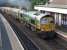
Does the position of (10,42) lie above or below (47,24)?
above

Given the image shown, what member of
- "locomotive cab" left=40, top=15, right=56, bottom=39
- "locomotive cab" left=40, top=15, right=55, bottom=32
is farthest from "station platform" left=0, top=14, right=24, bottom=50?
"locomotive cab" left=40, top=15, right=55, bottom=32

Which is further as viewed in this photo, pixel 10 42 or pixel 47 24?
pixel 47 24

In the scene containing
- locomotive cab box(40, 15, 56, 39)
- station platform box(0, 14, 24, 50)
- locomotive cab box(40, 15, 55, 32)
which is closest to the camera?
station platform box(0, 14, 24, 50)

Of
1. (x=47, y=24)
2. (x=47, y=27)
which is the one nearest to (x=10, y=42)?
(x=47, y=27)

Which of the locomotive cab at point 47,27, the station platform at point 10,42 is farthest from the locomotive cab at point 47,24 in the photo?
the station platform at point 10,42

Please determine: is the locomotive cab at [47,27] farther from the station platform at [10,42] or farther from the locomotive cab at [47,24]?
the station platform at [10,42]

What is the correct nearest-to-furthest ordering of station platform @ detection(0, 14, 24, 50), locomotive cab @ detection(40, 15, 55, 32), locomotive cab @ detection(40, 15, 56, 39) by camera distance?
station platform @ detection(0, 14, 24, 50) → locomotive cab @ detection(40, 15, 56, 39) → locomotive cab @ detection(40, 15, 55, 32)

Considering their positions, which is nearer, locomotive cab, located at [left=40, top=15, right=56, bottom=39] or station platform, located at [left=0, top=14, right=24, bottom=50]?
station platform, located at [left=0, top=14, right=24, bottom=50]

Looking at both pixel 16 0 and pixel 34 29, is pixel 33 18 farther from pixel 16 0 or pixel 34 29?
pixel 16 0

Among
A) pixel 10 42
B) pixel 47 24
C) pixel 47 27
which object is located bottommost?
pixel 47 27

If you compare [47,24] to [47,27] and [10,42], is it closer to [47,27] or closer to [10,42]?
[47,27]

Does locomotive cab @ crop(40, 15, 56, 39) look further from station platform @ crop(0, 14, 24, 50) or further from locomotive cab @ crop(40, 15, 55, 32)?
station platform @ crop(0, 14, 24, 50)

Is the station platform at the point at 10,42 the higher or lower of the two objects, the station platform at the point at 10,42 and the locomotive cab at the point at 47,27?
the higher

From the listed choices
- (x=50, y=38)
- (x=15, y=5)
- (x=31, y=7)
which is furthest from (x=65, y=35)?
(x=15, y=5)
